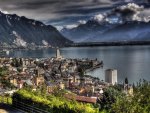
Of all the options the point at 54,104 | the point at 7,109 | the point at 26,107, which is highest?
the point at 54,104

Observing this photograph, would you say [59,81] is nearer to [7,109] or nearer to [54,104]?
[7,109]

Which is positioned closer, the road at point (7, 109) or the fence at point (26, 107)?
the fence at point (26, 107)

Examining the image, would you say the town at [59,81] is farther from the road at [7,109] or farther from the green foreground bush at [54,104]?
the green foreground bush at [54,104]

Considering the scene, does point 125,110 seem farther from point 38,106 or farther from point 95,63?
point 95,63

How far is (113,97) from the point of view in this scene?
41.1 ft

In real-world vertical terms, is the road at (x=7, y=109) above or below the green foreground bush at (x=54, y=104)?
below

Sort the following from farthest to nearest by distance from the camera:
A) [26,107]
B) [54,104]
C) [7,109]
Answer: [7,109] → [26,107] → [54,104]

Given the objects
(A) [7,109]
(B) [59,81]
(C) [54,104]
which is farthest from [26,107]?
(B) [59,81]

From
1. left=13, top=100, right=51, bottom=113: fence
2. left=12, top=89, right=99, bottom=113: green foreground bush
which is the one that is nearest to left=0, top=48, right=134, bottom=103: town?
left=13, top=100, right=51, bottom=113: fence

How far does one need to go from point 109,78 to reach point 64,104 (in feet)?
175

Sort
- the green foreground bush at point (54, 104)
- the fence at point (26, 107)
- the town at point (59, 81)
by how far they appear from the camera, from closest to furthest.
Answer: the green foreground bush at point (54, 104), the fence at point (26, 107), the town at point (59, 81)

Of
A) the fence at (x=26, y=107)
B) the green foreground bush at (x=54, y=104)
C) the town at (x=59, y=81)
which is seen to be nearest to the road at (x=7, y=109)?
the fence at (x=26, y=107)

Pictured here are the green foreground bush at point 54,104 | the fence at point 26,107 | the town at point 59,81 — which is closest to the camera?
the green foreground bush at point 54,104

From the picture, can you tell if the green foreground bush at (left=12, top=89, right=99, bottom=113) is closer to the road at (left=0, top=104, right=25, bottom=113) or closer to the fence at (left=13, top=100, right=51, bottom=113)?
the fence at (left=13, top=100, right=51, bottom=113)
